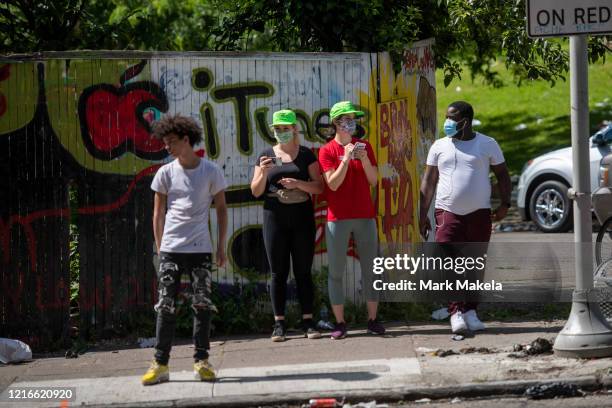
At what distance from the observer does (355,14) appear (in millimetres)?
9531

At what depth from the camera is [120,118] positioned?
9.08 m

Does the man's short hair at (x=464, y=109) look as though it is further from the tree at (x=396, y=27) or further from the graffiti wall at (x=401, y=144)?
the tree at (x=396, y=27)

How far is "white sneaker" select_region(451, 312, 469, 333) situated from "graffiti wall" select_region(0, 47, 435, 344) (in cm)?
144

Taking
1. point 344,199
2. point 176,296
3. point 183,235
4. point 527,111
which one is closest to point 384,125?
point 344,199

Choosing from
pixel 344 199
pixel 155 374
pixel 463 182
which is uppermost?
pixel 463 182

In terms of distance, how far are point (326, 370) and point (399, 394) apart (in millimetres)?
810

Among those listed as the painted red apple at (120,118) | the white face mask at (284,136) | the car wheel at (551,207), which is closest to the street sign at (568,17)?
the white face mask at (284,136)

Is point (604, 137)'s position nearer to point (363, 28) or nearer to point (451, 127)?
point (363, 28)

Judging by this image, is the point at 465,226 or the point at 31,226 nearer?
the point at 465,226

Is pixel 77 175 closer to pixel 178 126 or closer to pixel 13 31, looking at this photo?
pixel 178 126

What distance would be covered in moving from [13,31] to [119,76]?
4.42m

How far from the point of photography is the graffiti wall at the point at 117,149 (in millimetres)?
8984

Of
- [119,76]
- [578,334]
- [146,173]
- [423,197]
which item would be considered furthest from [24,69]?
[578,334]

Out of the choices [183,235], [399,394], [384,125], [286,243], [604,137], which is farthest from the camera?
[604,137]
